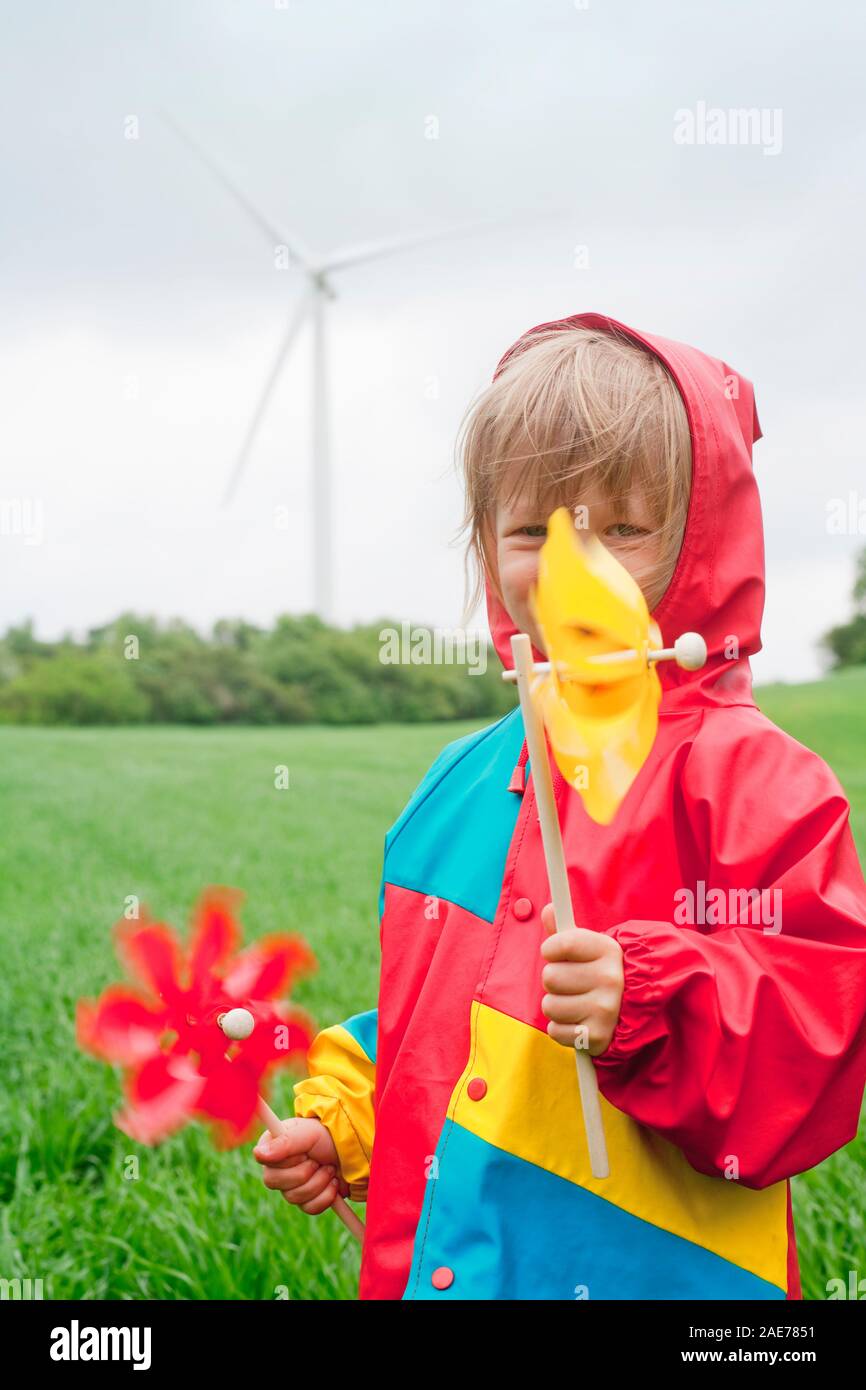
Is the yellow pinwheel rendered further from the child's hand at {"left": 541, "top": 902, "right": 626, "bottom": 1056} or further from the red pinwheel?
the red pinwheel

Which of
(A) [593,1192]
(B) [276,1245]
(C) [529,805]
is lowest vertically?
(B) [276,1245]

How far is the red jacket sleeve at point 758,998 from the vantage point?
1201 millimetres

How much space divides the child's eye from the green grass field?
5.37 ft

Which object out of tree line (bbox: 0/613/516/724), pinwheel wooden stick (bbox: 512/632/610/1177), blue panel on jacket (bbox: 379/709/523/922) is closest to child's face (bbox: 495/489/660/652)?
blue panel on jacket (bbox: 379/709/523/922)

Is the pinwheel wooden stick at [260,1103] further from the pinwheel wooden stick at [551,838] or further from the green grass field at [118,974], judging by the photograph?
the green grass field at [118,974]

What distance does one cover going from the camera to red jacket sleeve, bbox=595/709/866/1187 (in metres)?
1.20

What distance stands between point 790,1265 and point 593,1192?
0.91ft

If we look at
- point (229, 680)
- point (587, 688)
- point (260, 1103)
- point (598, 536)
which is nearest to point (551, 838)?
point (587, 688)

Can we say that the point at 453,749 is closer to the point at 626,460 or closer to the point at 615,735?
the point at 626,460

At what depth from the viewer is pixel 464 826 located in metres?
1.62

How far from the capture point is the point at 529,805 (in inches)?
59.9

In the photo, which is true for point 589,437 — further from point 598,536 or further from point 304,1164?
point 304,1164
